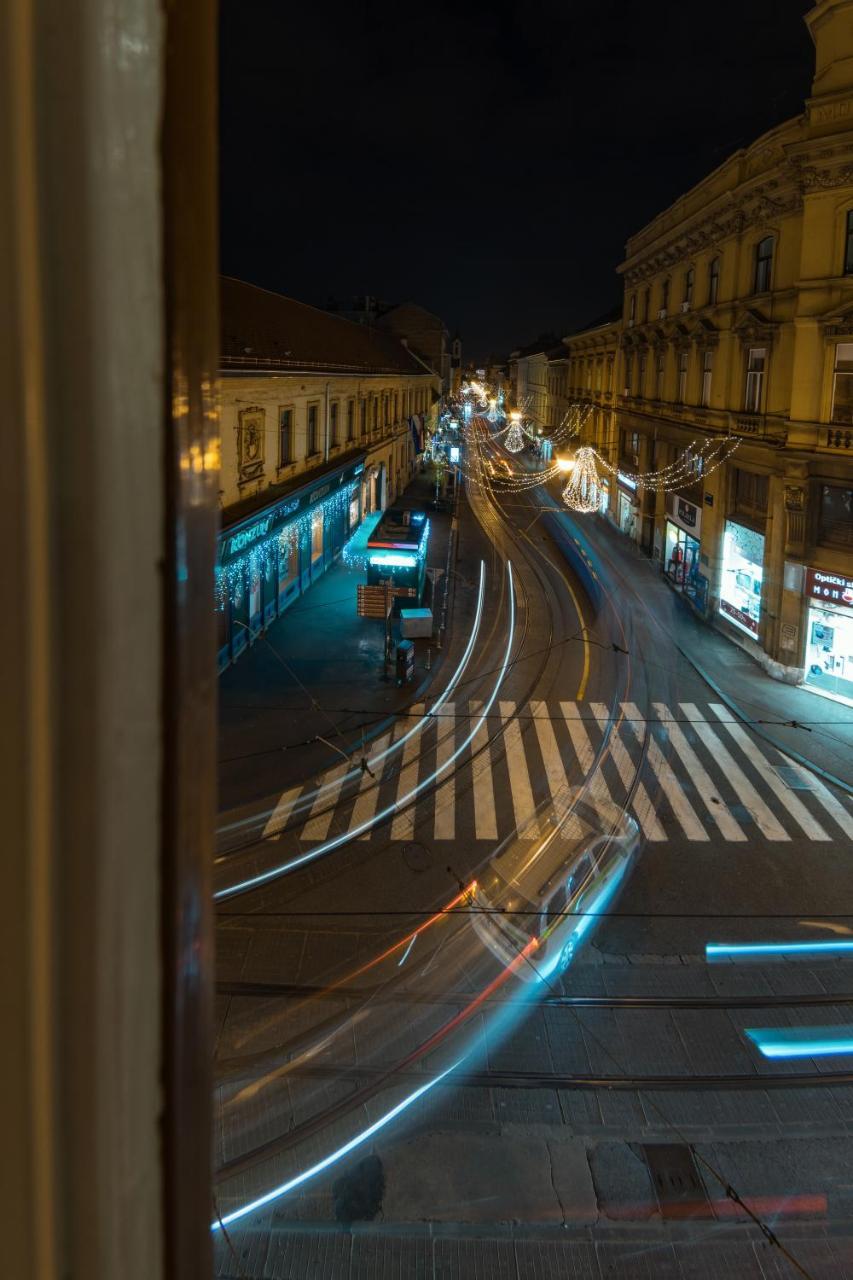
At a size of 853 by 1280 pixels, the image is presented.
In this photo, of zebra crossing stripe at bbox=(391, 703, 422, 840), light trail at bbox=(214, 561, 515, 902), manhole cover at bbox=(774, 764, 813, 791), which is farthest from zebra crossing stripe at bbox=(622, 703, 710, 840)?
zebra crossing stripe at bbox=(391, 703, 422, 840)

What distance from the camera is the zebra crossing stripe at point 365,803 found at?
14.8m

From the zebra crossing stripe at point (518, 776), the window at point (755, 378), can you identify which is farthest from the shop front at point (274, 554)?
the window at point (755, 378)

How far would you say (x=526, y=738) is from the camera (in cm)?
1894

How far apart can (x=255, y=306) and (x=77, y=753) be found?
3482 cm

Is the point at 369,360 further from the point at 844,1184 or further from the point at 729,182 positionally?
the point at 844,1184

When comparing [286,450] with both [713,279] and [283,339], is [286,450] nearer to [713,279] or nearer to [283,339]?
[283,339]

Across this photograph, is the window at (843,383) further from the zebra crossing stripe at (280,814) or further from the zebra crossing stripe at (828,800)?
the zebra crossing stripe at (280,814)

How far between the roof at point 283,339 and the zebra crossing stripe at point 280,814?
29.6ft

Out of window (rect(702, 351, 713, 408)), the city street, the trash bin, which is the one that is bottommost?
the city street

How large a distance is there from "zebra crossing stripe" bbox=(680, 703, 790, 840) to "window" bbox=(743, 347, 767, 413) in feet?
33.0

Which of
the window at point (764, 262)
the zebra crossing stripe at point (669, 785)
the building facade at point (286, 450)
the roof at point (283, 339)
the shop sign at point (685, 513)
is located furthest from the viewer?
the shop sign at point (685, 513)

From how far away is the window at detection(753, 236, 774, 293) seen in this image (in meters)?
24.5

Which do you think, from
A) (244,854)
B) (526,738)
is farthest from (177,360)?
(526,738)

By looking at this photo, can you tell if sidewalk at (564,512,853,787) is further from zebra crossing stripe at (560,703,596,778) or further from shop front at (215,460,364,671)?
shop front at (215,460,364,671)
